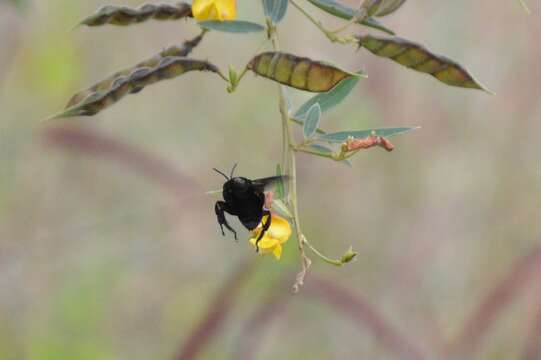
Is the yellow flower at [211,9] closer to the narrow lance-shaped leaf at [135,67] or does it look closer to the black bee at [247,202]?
the narrow lance-shaped leaf at [135,67]

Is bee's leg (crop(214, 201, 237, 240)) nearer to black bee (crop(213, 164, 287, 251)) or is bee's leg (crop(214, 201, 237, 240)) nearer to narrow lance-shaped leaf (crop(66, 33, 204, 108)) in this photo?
black bee (crop(213, 164, 287, 251))

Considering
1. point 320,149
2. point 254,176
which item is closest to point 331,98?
point 320,149

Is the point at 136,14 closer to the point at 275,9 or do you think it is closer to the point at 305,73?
the point at 275,9

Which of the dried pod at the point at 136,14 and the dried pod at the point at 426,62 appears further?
the dried pod at the point at 136,14

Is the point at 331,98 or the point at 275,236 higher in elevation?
the point at 331,98

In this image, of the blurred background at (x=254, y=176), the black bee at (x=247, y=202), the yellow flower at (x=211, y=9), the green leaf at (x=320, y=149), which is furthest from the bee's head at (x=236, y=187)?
the blurred background at (x=254, y=176)

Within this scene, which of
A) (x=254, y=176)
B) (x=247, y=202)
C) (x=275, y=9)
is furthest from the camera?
(x=254, y=176)

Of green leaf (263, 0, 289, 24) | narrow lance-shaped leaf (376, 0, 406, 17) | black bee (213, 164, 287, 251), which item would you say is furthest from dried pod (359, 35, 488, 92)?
black bee (213, 164, 287, 251)
